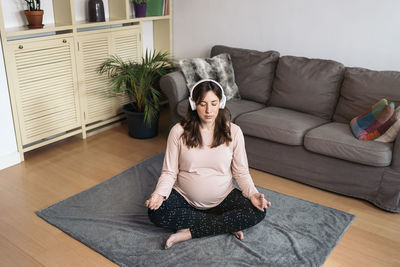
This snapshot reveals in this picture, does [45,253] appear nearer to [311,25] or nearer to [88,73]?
[88,73]

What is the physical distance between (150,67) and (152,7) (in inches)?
33.3

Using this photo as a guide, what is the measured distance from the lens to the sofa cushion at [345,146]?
8.59 ft

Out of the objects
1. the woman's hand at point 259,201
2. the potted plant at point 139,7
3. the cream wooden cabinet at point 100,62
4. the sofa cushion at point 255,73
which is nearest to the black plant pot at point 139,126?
the cream wooden cabinet at point 100,62

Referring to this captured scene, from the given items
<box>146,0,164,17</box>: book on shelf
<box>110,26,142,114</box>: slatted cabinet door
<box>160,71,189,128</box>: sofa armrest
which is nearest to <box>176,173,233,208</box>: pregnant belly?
<box>160,71,189,128</box>: sofa armrest

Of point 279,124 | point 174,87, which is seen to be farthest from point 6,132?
point 279,124

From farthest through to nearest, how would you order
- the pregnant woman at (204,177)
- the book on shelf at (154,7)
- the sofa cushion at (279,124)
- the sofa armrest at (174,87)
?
the book on shelf at (154,7)
the sofa armrest at (174,87)
the sofa cushion at (279,124)
the pregnant woman at (204,177)

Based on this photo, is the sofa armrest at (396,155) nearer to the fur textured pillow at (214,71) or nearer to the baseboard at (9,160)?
the fur textured pillow at (214,71)

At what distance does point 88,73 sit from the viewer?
3.67 metres

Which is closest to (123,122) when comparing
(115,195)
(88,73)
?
(88,73)

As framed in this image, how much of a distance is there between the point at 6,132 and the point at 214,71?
175 cm

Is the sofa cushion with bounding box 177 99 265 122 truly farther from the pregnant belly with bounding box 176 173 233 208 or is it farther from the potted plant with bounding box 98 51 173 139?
the pregnant belly with bounding box 176 173 233 208

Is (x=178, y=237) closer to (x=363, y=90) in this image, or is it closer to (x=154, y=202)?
(x=154, y=202)

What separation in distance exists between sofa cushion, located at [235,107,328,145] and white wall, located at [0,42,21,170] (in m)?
1.77

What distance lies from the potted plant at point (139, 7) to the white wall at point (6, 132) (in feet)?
4.87
